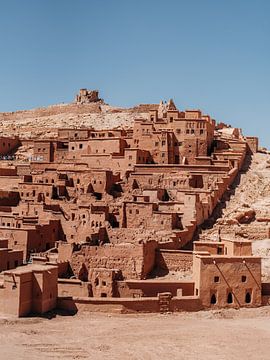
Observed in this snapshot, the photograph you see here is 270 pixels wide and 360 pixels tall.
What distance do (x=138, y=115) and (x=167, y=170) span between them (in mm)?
21814

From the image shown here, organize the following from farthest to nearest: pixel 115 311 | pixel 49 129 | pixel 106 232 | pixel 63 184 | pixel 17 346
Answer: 1. pixel 49 129
2. pixel 63 184
3. pixel 106 232
4. pixel 115 311
5. pixel 17 346

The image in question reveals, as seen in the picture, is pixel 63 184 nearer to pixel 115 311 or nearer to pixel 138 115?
pixel 115 311

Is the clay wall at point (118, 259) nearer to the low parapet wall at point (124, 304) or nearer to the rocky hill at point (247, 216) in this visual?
the low parapet wall at point (124, 304)

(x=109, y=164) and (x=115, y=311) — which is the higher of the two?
(x=109, y=164)

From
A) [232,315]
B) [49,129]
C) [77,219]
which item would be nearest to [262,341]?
[232,315]

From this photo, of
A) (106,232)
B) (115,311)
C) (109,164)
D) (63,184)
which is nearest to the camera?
(115,311)

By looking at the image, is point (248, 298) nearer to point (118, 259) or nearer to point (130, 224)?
point (118, 259)

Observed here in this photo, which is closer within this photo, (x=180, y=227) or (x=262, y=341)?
(x=262, y=341)

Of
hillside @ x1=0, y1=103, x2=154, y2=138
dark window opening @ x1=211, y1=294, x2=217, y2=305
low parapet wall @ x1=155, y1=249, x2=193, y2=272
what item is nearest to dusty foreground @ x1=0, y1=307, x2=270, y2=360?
dark window opening @ x1=211, y1=294, x2=217, y2=305

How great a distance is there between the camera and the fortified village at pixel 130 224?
25.9 m

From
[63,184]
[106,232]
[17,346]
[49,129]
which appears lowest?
[17,346]

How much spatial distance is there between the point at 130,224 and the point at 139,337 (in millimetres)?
10896

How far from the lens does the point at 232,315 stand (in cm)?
2564

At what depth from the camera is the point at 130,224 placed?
108 feet
